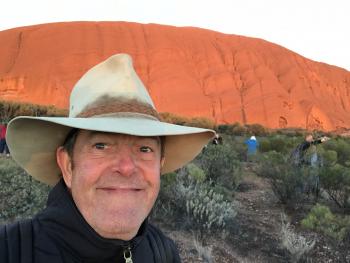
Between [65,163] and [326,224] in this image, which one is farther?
[326,224]

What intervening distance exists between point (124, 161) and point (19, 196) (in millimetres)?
5355

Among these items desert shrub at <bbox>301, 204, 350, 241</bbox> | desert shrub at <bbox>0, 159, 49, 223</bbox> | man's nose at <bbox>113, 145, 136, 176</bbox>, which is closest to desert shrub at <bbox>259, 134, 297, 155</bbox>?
desert shrub at <bbox>301, 204, 350, 241</bbox>

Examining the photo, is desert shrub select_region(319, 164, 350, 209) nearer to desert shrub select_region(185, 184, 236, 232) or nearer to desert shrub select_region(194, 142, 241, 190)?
desert shrub select_region(194, 142, 241, 190)

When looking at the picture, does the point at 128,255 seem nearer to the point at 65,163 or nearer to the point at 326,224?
the point at 65,163

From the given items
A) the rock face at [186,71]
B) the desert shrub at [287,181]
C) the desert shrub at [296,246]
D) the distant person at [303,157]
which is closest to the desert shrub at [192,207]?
the desert shrub at [296,246]

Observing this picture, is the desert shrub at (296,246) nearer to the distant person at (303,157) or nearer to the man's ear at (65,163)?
the man's ear at (65,163)

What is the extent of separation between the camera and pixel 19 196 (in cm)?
647

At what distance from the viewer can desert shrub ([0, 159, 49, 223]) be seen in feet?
19.7

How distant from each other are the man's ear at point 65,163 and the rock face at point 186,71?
49330 mm

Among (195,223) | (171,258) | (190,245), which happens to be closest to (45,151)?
(171,258)

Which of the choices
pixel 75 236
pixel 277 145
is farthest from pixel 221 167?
pixel 277 145

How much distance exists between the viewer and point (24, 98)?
50719 mm

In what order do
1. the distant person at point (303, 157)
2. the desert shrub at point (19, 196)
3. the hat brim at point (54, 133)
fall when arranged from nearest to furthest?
the hat brim at point (54, 133), the desert shrub at point (19, 196), the distant person at point (303, 157)

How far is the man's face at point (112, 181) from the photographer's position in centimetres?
158
